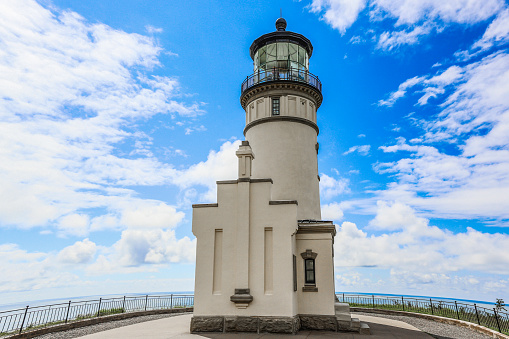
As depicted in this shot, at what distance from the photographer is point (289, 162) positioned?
18.8 metres

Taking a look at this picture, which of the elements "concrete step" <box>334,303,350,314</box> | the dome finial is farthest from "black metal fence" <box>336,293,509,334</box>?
the dome finial

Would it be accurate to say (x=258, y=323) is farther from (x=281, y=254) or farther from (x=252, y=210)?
(x=252, y=210)

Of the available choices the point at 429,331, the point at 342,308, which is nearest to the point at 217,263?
the point at 342,308

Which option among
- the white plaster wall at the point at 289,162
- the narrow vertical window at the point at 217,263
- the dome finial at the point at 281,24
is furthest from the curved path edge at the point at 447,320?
the dome finial at the point at 281,24

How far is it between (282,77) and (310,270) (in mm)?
11898

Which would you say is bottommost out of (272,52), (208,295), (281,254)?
(208,295)

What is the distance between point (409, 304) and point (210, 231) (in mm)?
17287

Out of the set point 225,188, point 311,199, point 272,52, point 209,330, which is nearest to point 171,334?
point 209,330

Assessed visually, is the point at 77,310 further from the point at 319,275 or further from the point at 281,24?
the point at 281,24

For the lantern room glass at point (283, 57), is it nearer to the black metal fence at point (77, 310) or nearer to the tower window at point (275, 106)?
the tower window at point (275, 106)

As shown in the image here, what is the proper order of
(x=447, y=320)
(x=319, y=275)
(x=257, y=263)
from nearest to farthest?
(x=257, y=263)
(x=319, y=275)
(x=447, y=320)

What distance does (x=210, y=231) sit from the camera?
1460 centimetres

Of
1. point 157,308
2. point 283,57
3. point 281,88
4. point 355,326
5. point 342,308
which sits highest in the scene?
point 283,57

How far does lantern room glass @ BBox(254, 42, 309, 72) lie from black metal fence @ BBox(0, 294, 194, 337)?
56.9ft
